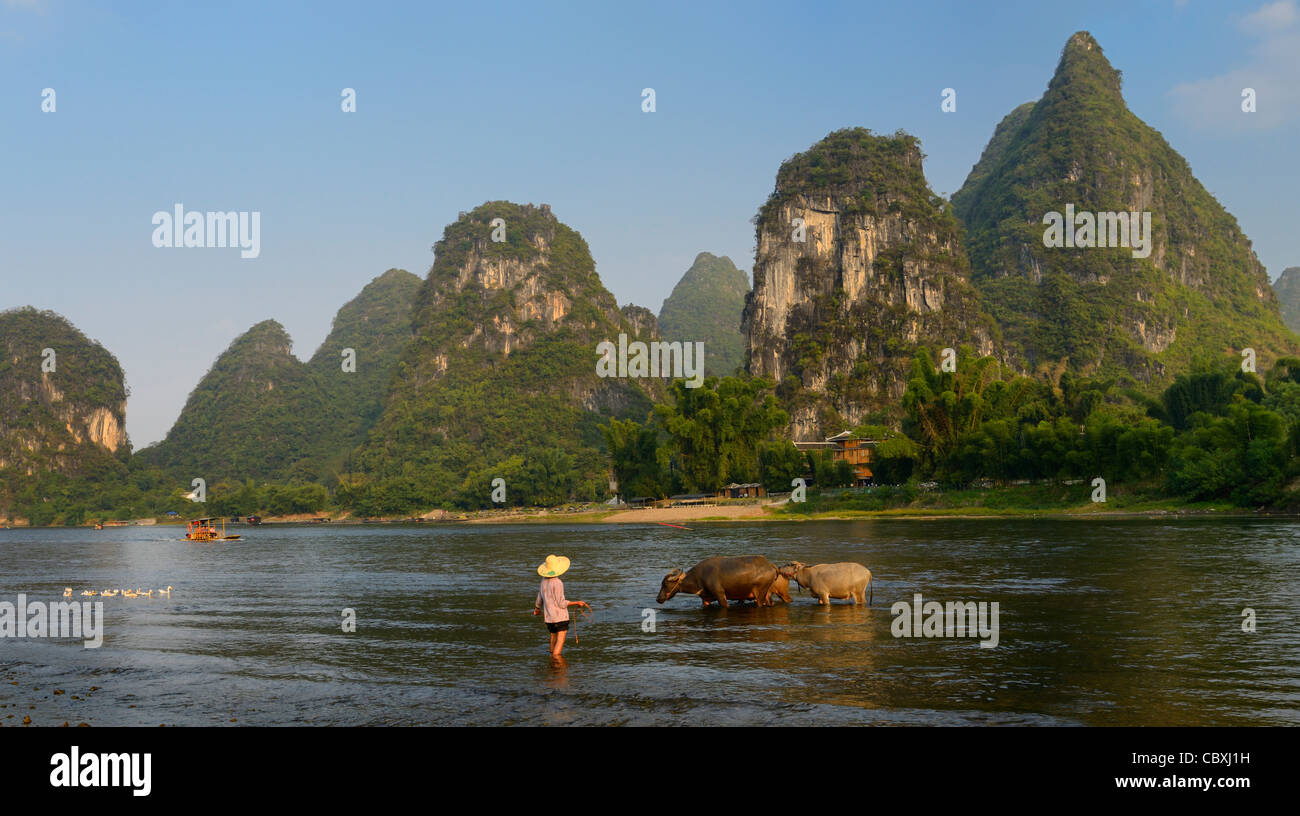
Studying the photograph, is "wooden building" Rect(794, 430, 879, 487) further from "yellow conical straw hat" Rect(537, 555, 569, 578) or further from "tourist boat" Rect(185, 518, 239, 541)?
"yellow conical straw hat" Rect(537, 555, 569, 578)

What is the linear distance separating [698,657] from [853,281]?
173 metres

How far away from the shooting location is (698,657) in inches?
588

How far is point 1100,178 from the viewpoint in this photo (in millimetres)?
198375

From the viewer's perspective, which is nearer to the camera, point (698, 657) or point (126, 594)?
point (698, 657)

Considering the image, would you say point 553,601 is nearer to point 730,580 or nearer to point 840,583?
point 730,580

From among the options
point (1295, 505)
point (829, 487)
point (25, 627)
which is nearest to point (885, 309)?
point (829, 487)

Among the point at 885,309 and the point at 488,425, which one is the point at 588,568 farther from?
the point at 488,425

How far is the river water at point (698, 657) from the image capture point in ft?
36.9

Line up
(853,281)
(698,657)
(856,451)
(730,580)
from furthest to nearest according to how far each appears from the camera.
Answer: (853,281)
(856,451)
(730,580)
(698,657)

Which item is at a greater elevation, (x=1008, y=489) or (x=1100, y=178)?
(x=1100, y=178)

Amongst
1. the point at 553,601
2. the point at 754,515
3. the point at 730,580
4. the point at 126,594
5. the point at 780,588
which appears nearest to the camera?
the point at 553,601

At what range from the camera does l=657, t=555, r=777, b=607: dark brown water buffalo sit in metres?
20.9

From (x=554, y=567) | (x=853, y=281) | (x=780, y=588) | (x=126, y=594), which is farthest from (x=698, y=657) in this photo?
(x=853, y=281)
